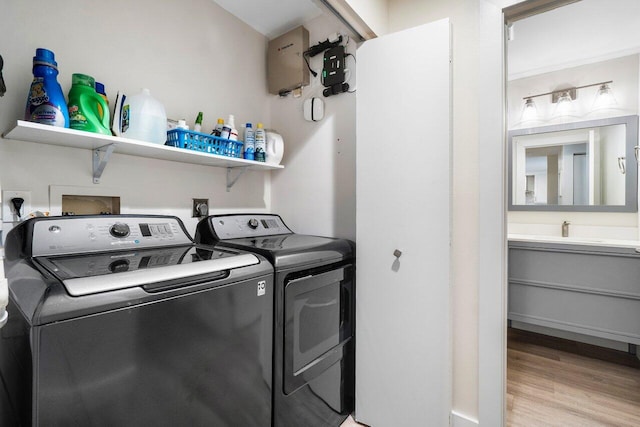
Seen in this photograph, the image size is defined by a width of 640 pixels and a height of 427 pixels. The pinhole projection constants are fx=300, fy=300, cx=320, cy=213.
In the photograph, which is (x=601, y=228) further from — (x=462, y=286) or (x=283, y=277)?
(x=283, y=277)

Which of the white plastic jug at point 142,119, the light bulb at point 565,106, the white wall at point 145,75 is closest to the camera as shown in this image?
the white wall at point 145,75

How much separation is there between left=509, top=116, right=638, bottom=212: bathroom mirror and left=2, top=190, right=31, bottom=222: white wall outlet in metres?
3.48

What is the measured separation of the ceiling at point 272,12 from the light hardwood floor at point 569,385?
2.76 metres

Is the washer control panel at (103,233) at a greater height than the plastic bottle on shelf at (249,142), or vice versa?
the plastic bottle on shelf at (249,142)

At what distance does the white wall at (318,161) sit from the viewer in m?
1.90

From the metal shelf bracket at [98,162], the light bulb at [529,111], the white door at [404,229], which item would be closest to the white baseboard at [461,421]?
the white door at [404,229]

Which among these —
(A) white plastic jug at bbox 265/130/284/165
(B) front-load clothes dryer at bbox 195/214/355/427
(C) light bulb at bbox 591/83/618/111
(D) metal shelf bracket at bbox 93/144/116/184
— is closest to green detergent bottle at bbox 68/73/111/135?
(D) metal shelf bracket at bbox 93/144/116/184

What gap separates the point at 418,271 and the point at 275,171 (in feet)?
4.25

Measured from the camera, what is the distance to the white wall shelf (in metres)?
1.08

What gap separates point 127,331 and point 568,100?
3.56 m

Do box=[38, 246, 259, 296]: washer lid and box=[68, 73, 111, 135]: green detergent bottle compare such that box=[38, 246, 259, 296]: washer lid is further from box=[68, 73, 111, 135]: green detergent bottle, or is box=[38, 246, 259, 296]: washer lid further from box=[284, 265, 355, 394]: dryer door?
box=[68, 73, 111, 135]: green detergent bottle

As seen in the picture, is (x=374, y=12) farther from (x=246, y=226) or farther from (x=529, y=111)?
(x=529, y=111)

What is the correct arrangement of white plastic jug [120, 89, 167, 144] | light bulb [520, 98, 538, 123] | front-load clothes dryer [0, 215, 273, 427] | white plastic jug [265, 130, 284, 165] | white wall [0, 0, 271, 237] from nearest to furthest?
front-load clothes dryer [0, 215, 273, 427] → white wall [0, 0, 271, 237] → white plastic jug [120, 89, 167, 144] → white plastic jug [265, 130, 284, 165] → light bulb [520, 98, 538, 123]

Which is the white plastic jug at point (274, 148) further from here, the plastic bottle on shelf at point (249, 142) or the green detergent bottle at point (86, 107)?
the green detergent bottle at point (86, 107)
